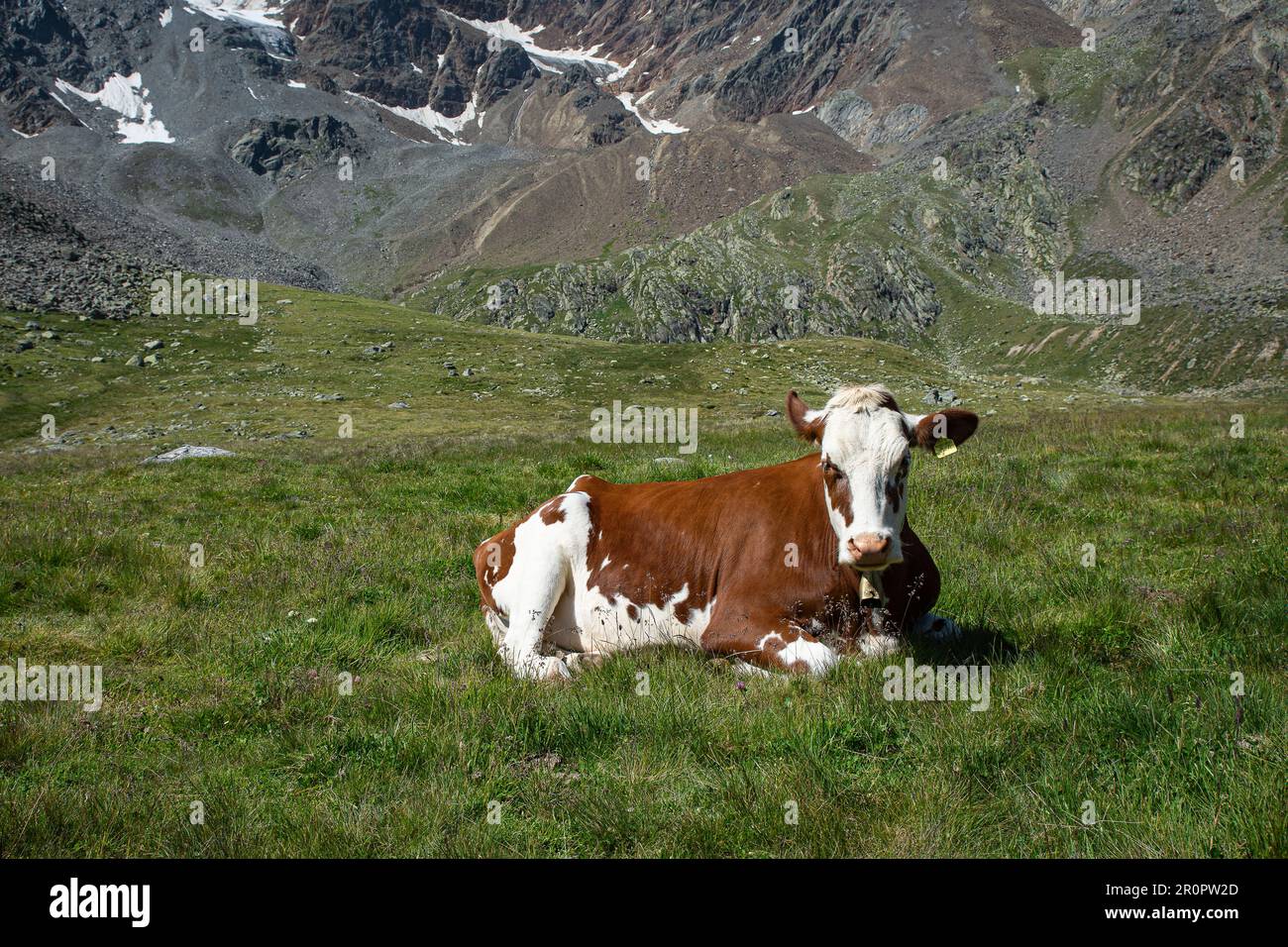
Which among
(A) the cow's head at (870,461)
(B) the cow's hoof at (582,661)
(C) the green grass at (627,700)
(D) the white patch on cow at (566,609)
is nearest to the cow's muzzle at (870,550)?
(A) the cow's head at (870,461)

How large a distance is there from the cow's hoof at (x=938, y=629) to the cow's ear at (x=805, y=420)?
1.80m

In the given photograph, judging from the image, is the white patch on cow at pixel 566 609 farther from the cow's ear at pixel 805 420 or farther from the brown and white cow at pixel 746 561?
the cow's ear at pixel 805 420

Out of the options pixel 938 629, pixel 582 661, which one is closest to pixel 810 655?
pixel 938 629

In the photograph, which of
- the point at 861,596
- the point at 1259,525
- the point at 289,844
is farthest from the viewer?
the point at 1259,525

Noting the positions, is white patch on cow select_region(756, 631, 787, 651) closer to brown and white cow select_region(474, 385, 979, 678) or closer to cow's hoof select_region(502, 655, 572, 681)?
brown and white cow select_region(474, 385, 979, 678)

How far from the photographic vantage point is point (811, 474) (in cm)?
Result: 659

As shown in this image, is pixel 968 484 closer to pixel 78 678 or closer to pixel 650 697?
pixel 650 697

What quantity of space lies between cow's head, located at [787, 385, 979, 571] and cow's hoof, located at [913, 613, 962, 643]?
1.08 m

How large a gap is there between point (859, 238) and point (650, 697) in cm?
20875

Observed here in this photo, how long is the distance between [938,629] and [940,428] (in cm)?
173

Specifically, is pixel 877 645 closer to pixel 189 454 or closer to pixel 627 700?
pixel 627 700

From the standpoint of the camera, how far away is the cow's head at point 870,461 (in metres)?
4.95
